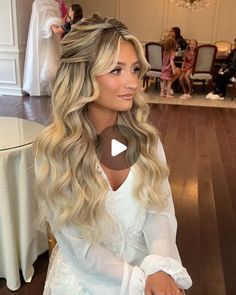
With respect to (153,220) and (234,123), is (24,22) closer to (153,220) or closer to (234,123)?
(234,123)

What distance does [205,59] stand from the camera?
6.79 metres

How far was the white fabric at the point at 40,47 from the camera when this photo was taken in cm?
592

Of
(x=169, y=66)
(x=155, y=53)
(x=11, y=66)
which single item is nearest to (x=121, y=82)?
(x=11, y=66)

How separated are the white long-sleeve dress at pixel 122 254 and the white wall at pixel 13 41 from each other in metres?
5.46

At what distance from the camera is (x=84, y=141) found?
0.99 metres

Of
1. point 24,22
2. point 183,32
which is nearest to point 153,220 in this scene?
point 24,22

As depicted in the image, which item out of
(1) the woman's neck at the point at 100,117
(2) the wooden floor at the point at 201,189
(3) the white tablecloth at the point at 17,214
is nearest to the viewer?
(1) the woman's neck at the point at 100,117

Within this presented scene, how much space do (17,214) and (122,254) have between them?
826 mm

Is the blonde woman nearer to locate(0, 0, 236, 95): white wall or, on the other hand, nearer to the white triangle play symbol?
the white triangle play symbol

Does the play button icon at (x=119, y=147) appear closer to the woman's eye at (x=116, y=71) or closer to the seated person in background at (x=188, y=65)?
the woman's eye at (x=116, y=71)

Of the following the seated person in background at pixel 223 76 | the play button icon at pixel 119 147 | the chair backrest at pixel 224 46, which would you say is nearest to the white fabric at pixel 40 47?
the seated person in background at pixel 223 76

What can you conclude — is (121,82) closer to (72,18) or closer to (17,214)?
(17,214)

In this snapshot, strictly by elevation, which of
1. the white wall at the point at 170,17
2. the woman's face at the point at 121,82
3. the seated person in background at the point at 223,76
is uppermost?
the white wall at the point at 170,17

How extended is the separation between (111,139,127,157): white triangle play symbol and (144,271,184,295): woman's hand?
1.24 ft
